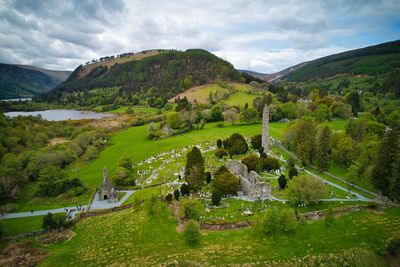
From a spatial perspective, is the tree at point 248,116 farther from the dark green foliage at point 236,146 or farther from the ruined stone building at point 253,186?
the ruined stone building at point 253,186

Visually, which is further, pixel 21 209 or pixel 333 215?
pixel 21 209

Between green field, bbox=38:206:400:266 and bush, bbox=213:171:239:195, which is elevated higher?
bush, bbox=213:171:239:195

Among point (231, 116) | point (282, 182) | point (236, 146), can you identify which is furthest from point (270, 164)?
point (231, 116)

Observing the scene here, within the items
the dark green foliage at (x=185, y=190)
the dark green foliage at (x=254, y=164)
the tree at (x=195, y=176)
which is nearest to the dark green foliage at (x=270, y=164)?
the dark green foliage at (x=254, y=164)

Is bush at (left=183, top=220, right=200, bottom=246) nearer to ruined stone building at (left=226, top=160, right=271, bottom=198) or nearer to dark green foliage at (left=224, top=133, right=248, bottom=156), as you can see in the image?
ruined stone building at (left=226, top=160, right=271, bottom=198)

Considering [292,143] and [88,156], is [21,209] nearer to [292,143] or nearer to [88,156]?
[88,156]

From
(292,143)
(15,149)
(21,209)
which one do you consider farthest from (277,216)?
(15,149)

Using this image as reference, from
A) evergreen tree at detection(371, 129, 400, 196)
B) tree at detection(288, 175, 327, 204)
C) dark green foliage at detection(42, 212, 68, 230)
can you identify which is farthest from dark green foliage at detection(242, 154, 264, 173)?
dark green foliage at detection(42, 212, 68, 230)
